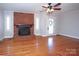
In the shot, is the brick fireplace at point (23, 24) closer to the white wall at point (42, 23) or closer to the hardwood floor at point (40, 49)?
the white wall at point (42, 23)

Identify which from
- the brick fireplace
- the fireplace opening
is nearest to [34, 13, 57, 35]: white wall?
the brick fireplace

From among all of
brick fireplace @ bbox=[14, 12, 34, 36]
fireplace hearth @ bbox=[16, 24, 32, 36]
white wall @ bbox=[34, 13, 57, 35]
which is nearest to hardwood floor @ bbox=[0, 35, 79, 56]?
brick fireplace @ bbox=[14, 12, 34, 36]

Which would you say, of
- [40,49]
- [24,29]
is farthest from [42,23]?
[40,49]

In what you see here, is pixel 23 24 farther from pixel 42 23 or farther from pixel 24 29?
pixel 42 23

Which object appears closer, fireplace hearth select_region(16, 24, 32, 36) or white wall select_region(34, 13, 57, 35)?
fireplace hearth select_region(16, 24, 32, 36)

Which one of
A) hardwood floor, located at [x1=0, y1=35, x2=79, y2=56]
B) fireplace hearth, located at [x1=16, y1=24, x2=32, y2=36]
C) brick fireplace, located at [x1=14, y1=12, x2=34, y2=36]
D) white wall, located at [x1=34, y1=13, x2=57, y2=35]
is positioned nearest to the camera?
hardwood floor, located at [x1=0, y1=35, x2=79, y2=56]

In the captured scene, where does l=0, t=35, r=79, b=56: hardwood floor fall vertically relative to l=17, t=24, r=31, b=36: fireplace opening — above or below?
below

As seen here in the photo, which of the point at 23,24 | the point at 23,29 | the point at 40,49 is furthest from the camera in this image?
the point at 23,29

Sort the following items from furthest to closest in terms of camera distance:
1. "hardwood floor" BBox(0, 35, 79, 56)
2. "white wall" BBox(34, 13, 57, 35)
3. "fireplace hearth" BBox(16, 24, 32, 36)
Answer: "white wall" BBox(34, 13, 57, 35) → "fireplace hearth" BBox(16, 24, 32, 36) → "hardwood floor" BBox(0, 35, 79, 56)

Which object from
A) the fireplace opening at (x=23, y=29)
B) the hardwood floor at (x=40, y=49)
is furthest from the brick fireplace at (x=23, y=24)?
the hardwood floor at (x=40, y=49)

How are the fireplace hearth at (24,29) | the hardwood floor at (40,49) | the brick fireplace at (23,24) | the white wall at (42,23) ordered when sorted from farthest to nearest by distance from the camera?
the white wall at (42,23) → the fireplace hearth at (24,29) → the brick fireplace at (23,24) → the hardwood floor at (40,49)

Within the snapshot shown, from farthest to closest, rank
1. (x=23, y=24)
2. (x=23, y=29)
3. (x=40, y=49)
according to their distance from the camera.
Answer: (x=23, y=29)
(x=23, y=24)
(x=40, y=49)

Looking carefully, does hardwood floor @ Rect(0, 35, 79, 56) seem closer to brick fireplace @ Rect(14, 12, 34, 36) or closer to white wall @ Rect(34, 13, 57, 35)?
brick fireplace @ Rect(14, 12, 34, 36)

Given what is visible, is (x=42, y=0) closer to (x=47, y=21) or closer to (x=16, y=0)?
(x=16, y=0)
